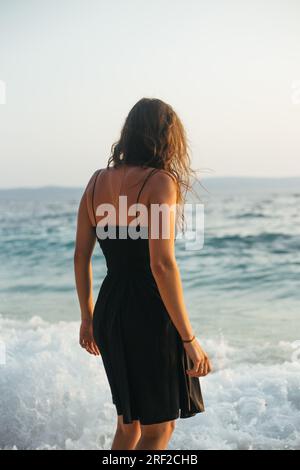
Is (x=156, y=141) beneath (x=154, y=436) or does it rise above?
above

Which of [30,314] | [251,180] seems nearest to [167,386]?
[30,314]

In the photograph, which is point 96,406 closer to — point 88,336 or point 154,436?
point 88,336

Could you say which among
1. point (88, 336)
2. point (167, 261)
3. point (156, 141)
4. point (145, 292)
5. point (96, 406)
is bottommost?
point (96, 406)

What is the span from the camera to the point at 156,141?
1945mm

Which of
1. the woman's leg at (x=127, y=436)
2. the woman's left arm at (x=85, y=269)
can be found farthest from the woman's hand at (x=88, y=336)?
the woman's leg at (x=127, y=436)

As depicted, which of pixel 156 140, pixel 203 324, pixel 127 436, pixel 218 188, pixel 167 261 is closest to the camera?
pixel 167 261

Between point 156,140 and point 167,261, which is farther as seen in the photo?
point 156,140

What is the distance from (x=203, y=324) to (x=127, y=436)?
186 inches

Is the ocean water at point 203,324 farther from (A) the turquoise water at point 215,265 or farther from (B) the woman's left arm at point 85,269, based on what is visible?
(B) the woman's left arm at point 85,269

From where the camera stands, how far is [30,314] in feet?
23.9

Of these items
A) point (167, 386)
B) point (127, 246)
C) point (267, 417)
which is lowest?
point (267, 417)

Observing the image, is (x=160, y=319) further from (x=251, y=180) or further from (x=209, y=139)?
(x=251, y=180)

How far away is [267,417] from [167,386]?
1719 millimetres

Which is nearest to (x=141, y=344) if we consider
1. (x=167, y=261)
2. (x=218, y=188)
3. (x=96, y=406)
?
(x=167, y=261)
